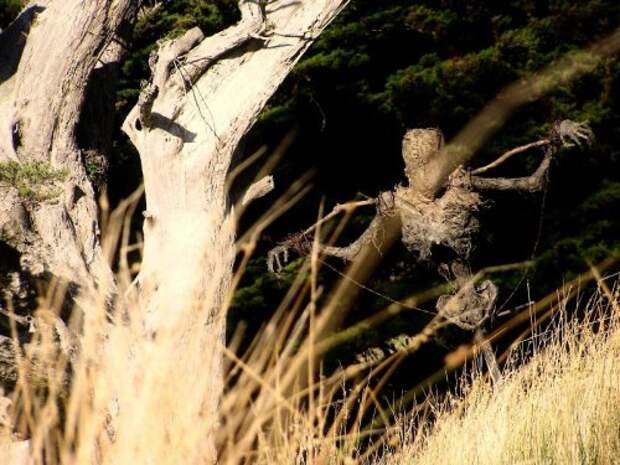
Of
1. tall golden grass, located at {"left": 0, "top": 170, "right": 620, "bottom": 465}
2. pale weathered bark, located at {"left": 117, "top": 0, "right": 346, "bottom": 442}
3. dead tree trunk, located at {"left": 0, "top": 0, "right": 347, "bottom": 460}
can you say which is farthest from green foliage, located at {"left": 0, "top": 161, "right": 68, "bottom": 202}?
pale weathered bark, located at {"left": 117, "top": 0, "right": 346, "bottom": 442}

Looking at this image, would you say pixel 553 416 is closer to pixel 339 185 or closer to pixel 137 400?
pixel 137 400

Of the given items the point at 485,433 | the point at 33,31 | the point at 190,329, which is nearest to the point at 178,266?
the point at 190,329

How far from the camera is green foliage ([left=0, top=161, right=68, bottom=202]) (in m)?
5.58

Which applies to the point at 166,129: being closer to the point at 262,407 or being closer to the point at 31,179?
the point at 31,179

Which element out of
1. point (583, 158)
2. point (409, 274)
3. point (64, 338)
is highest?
point (64, 338)

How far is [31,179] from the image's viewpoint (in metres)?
5.68

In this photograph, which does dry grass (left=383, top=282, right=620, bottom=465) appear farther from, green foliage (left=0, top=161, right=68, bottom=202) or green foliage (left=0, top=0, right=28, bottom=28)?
green foliage (left=0, top=0, right=28, bottom=28)

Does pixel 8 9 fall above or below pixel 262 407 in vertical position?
above

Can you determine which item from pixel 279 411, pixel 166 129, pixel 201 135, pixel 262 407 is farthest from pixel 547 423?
pixel 166 129

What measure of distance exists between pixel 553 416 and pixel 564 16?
4.98 meters

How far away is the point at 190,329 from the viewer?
5777 mm

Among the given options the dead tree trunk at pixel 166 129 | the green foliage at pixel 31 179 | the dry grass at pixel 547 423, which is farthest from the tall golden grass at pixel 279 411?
the green foliage at pixel 31 179

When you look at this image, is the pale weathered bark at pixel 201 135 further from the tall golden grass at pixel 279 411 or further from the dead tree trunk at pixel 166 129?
the tall golden grass at pixel 279 411

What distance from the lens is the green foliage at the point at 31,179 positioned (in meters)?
5.58
